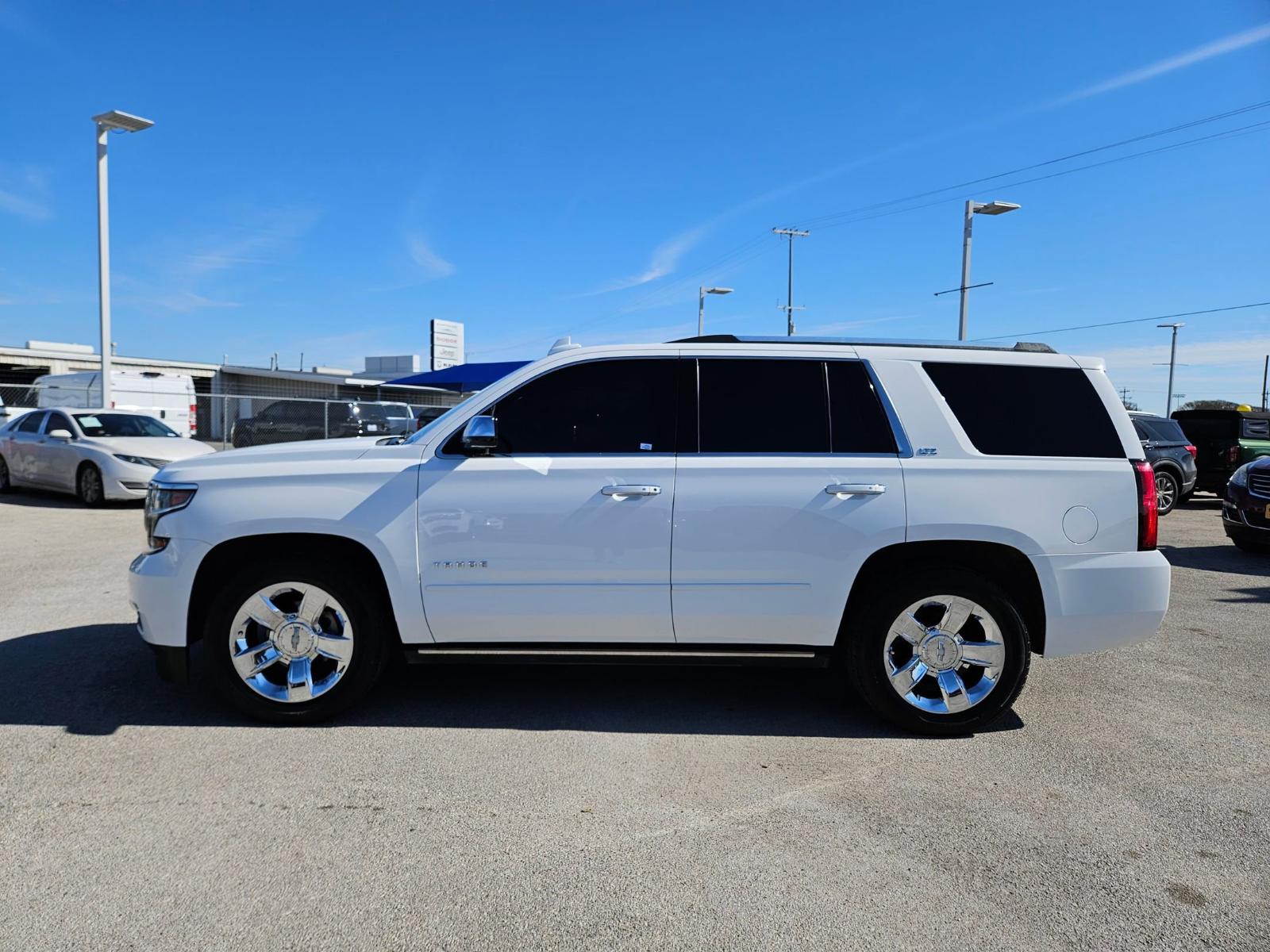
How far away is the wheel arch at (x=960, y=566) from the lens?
4.20m

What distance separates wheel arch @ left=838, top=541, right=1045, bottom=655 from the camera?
4.20m

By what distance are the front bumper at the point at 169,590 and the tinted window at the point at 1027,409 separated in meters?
3.66

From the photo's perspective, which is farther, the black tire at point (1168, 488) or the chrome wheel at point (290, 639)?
the black tire at point (1168, 488)

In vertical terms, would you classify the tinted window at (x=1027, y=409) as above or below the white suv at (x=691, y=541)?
above

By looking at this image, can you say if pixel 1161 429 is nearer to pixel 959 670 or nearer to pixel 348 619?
pixel 959 670

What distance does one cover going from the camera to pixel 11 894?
2760 mm

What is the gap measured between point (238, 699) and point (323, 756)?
61 cm

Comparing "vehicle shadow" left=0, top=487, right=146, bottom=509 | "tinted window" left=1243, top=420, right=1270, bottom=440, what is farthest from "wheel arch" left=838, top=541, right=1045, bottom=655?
"tinted window" left=1243, top=420, right=1270, bottom=440

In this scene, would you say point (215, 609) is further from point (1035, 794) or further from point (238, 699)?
point (1035, 794)

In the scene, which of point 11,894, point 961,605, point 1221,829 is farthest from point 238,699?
point 1221,829

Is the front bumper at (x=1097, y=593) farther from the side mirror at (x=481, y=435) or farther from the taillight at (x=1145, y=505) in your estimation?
the side mirror at (x=481, y=435)

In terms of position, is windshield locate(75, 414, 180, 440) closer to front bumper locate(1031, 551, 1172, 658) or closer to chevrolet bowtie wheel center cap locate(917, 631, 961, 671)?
chevrolet bowtie wheel center cap locate(917, 631, 961, 671)

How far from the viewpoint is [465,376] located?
21.8 m

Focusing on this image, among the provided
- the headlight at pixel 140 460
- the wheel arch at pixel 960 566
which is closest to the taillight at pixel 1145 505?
the wheel arch at pixel 960 566
